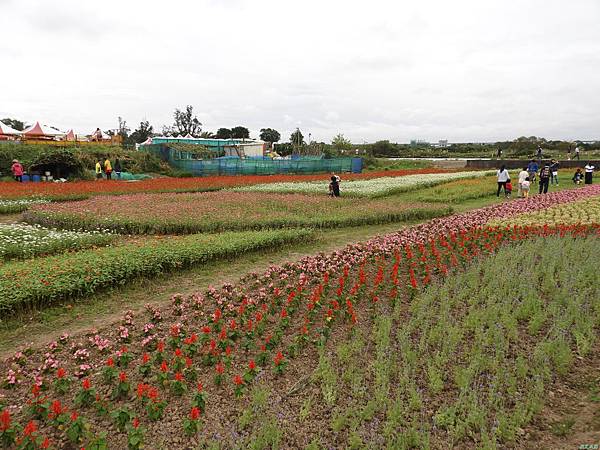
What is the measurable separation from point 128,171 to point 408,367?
34.2m

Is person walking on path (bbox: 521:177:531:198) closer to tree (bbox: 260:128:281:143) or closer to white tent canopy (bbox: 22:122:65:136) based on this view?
white tent canopy (bbox: 22:122:65:136)

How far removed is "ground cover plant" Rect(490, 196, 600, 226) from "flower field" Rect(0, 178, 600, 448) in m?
6.03

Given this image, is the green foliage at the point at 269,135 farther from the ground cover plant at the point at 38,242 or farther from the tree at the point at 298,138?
the ground cover plant at the point at 38,242

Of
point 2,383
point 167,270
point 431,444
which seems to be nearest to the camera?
point 431,444

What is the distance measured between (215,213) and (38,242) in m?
5.48

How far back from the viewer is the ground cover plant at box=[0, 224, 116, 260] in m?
9.83

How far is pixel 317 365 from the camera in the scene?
5191 mm

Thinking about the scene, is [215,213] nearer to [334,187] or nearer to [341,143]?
[334,187]

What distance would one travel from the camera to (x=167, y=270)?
887cm

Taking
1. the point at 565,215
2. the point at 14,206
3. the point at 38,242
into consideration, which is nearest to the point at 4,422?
the point at 38,242

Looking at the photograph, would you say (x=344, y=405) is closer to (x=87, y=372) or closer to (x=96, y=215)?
(x=87, y=372)

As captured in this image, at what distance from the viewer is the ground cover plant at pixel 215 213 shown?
42.7 feet

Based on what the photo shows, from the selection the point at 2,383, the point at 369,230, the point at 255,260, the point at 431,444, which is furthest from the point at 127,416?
the point at 369,230

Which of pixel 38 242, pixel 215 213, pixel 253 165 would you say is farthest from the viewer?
pixel 253 165
